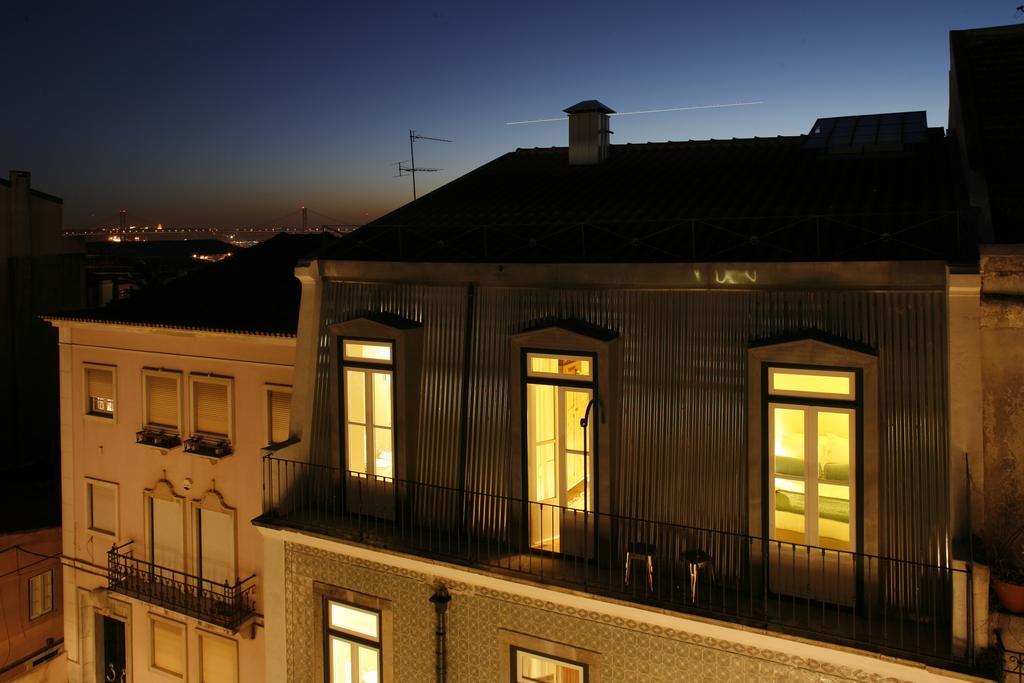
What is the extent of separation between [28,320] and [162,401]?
1070cm

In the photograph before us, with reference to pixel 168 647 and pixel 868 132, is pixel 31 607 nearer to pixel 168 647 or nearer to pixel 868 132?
pixel 168 647

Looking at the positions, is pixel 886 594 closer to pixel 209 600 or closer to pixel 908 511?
pixel 908 511

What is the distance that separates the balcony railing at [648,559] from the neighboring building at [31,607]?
11.5 metres

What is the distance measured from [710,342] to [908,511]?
2427mm

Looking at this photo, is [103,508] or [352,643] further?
[103,508]

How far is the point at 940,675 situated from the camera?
269 inches

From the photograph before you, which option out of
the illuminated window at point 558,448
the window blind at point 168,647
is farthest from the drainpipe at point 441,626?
the window blind at point 168,647

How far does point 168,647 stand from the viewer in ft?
55.7

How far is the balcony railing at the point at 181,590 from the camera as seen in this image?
15289 mm

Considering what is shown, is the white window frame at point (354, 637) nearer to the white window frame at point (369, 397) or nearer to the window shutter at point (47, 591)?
the white window frame at point (369, 397)

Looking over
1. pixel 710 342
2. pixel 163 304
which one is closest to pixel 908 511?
pixel 710 342

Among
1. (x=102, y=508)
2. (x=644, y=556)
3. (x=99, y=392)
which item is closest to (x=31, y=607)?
(x=102, y=508)

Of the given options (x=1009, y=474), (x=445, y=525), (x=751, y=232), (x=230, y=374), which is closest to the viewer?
(x=1009, y=474)

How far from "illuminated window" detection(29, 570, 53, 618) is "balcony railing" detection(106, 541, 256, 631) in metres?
2.94
